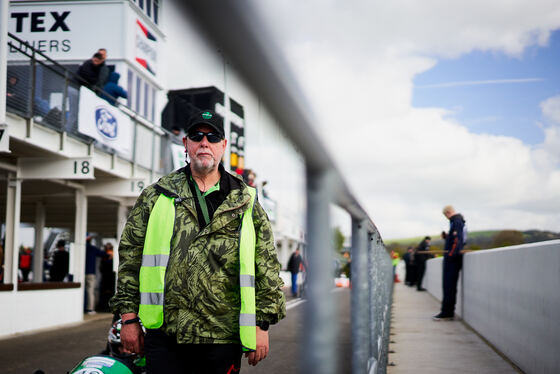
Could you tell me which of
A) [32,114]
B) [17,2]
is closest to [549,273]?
[32,114]

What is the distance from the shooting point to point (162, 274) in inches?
116

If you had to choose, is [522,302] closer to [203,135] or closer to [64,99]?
[203,135]

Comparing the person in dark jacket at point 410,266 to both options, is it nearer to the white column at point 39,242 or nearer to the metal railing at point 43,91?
the white column at point 39,242

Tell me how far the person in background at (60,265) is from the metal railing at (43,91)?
340 centimetres

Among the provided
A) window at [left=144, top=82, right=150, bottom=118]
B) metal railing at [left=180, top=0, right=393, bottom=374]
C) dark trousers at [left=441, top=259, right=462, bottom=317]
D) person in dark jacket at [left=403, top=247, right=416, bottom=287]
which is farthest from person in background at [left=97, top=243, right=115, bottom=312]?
metal railing at [left=180, top=0, right=393, bottom=374]

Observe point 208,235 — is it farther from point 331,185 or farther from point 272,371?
point 272,371

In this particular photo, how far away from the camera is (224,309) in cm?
296

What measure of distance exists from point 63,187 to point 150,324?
13.4m

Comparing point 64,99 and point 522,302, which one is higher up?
point 64,99

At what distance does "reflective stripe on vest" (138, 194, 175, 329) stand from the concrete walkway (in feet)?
12.7

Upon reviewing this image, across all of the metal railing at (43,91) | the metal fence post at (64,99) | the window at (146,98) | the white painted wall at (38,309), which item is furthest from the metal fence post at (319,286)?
the window at (146,98)

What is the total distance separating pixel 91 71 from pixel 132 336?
430 inches

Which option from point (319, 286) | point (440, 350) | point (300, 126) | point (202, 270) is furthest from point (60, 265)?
point (300, 126)

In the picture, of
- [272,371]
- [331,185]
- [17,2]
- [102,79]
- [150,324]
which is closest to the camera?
[331,185]
